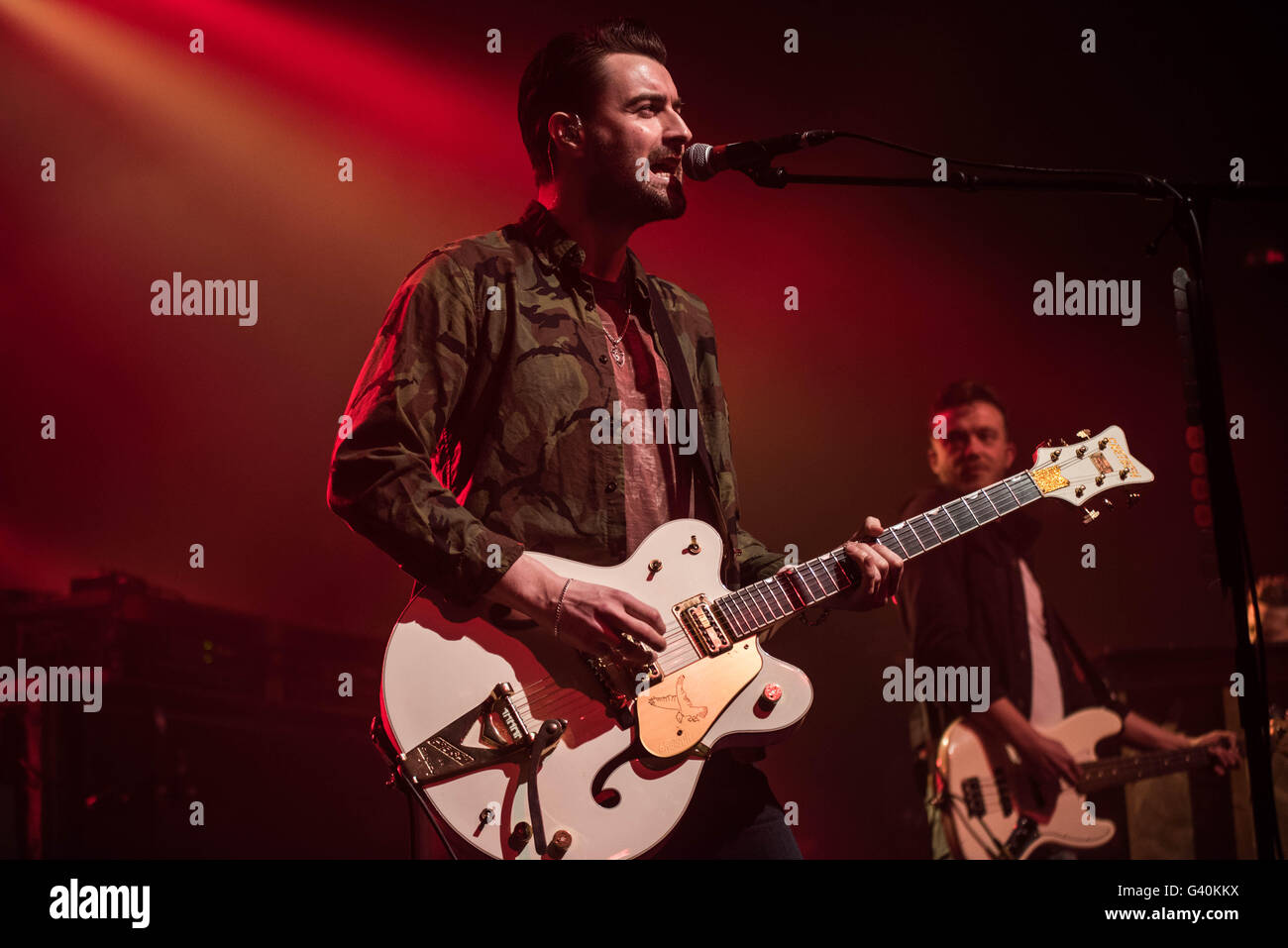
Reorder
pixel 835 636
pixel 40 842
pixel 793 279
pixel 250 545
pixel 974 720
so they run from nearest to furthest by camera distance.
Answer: pixel 40 842 < pixel 250 545 < pixel 974 720 < pixel 793 279 < pixel 835 636

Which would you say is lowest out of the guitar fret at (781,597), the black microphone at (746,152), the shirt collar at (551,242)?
the guitar fret at (781,597)

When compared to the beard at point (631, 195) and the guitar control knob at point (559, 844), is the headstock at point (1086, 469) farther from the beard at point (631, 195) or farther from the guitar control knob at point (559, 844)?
the guitar control knob at point (559, 844)

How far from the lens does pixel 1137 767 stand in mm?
4434

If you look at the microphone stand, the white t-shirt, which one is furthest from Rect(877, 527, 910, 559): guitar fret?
the white t-shirt

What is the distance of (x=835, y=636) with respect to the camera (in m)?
5.06

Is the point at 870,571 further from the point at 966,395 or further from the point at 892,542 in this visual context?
the point at 966,395

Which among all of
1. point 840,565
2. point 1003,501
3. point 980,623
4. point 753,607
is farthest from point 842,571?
point 980,623

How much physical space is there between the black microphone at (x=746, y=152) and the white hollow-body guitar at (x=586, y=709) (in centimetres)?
84

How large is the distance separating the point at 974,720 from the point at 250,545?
273 cm

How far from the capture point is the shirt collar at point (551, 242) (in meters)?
2.81

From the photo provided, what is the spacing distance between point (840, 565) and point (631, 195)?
3.51ft

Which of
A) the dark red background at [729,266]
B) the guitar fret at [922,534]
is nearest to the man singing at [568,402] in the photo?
the guitar fret at [922,534]

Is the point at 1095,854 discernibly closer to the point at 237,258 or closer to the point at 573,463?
the point at 573,463
